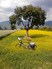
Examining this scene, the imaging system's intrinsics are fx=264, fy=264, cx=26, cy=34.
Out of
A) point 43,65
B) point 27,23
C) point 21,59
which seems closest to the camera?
point 43,65

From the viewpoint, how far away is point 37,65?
571 inches

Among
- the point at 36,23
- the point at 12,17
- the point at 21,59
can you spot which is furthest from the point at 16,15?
the point at 21,59

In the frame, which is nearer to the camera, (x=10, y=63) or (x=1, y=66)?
(x=1, y=66)

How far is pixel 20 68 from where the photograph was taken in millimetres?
13383

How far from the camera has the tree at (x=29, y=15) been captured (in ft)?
194

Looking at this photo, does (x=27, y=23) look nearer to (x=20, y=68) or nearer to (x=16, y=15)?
(x=16, y=15)

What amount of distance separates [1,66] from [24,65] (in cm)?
124

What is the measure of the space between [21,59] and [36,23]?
1789 inches

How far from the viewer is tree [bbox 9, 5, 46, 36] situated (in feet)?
194

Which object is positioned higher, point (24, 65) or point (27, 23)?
point (24, 65)

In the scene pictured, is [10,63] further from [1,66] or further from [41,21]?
[41,21]

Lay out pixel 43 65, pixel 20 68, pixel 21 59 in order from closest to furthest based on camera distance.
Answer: pixel 20 68 → pixel 43 65 → pixel 21 59

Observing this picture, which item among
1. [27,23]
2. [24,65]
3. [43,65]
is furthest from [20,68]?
[27,23]

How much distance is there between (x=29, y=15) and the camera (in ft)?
194
